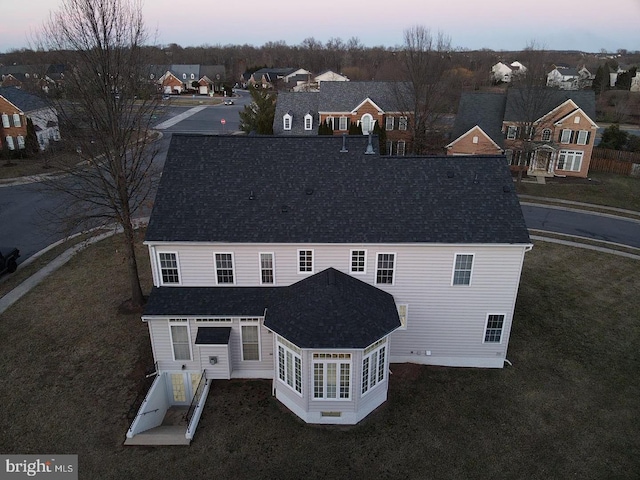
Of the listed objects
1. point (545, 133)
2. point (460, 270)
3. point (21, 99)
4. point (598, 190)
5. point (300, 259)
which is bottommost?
point (598, 190)

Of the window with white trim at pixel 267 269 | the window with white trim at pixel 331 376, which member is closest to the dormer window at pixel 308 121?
the window with white trim at pixel 267 269

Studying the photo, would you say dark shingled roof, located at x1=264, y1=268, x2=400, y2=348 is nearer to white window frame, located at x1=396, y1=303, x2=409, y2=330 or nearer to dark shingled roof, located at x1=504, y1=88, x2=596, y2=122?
white window frame, located at x1=396, y1=303, x2=409, y2=330

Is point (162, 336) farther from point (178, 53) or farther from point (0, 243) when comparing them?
point (178, 53)

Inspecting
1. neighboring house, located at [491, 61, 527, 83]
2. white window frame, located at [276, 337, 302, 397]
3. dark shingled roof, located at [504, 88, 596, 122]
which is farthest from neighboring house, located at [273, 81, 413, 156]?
neighboring house, located at [491, 61, 527, 83]

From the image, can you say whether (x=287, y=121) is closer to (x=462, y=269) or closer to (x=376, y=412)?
(x=462, y=269)

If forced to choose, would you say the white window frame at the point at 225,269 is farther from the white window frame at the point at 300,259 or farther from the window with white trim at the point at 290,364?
the window with white trim at the point at 290,364

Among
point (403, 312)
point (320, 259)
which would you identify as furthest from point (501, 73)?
point (320, 259)
